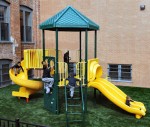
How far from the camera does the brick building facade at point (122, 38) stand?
15391 mm

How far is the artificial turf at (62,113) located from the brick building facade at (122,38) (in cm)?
288

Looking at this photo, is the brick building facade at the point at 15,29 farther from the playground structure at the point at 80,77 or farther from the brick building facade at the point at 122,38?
the playground structure at the point at 80,77

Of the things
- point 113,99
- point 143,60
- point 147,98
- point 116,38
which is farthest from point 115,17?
point 113,99

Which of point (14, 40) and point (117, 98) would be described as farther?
point (14, 40)

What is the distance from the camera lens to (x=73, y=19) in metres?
10.0

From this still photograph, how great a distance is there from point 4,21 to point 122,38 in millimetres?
7241

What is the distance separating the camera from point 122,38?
624 inches

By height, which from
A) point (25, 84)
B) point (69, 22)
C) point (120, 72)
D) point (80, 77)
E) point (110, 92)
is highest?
point (69, 22)

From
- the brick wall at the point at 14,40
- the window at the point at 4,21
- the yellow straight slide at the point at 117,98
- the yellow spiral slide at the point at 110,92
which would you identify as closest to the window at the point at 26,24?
the brick wall at the point at 14,40

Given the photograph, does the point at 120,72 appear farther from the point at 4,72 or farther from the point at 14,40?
the point at 4,72

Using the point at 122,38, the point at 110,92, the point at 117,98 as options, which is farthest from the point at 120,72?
the point at 117,98

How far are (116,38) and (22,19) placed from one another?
633 cm

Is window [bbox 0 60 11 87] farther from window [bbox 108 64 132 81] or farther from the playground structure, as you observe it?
window [bbox 108 64 132 81]

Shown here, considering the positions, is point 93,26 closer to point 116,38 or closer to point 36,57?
point 36,57
